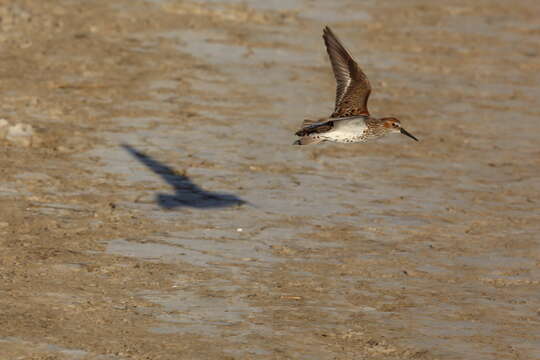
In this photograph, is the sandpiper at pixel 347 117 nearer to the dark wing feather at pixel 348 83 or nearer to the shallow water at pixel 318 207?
the dark wing feather at pixel 348 83

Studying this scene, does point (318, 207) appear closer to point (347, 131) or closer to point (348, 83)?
point (348, 83)

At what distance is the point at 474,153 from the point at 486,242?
7.53 ft

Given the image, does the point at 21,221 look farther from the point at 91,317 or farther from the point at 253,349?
the point at 253,349

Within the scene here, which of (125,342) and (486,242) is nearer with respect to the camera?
(125,342)

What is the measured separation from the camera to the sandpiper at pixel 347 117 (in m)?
7.53

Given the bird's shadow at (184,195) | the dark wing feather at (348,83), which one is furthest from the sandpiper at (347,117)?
the bird's shadow at (184,195)

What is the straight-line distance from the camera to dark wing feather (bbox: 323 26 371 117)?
26.2ft

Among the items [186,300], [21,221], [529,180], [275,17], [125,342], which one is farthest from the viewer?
[275,17]

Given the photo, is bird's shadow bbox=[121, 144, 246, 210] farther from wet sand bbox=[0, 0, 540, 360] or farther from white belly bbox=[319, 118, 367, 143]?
white belly bbox=[319, 118, 367, 143]

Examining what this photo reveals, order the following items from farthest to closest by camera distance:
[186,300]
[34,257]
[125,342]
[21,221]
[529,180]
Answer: [529,180]
[21,221]
[34,257]
[186,300]
[125,342]

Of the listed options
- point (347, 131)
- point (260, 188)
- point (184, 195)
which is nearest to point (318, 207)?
point (260, 188)

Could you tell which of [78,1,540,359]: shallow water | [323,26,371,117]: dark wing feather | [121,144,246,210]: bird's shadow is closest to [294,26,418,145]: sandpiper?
[323,26,371,117]: dark wing feather

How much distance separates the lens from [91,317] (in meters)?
6.66

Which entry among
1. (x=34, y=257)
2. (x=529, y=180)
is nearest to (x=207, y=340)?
(x=34, y=257)
